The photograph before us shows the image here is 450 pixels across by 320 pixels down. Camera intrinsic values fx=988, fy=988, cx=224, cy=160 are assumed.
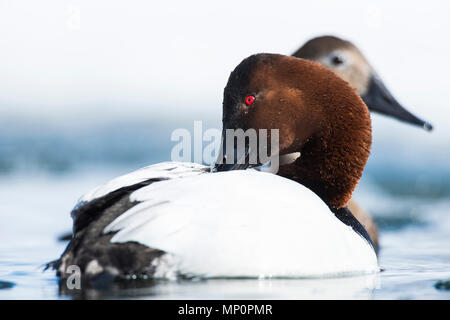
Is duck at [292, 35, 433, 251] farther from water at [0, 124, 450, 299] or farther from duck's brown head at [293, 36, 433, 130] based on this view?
water at [0, 124, 450, 299]

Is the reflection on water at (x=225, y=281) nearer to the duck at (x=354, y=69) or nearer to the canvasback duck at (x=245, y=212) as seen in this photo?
the canvasback duck at (x=245, y=212)

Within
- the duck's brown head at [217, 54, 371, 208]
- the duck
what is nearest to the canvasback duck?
the duck's brown head at [217, 54, 371, 208]

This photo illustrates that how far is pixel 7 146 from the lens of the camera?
46.4 feet

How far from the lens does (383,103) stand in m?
8.97

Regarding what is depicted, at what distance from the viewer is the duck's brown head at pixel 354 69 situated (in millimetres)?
8883

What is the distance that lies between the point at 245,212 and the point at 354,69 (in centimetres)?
420

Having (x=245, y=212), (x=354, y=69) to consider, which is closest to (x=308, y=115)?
(x=245, y=212)

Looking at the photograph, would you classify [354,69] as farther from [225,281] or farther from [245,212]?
[225,281]

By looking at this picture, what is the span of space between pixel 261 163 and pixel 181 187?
0.99 meters

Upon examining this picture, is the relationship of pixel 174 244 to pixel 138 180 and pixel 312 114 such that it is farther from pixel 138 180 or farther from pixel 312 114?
pixel 312 114

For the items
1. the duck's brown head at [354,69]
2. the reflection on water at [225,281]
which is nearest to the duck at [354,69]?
the duck's brown head at [354,69]

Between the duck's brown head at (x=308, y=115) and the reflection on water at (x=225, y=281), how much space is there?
27.4 inches

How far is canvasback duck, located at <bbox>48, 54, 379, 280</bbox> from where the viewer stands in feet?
16.4
